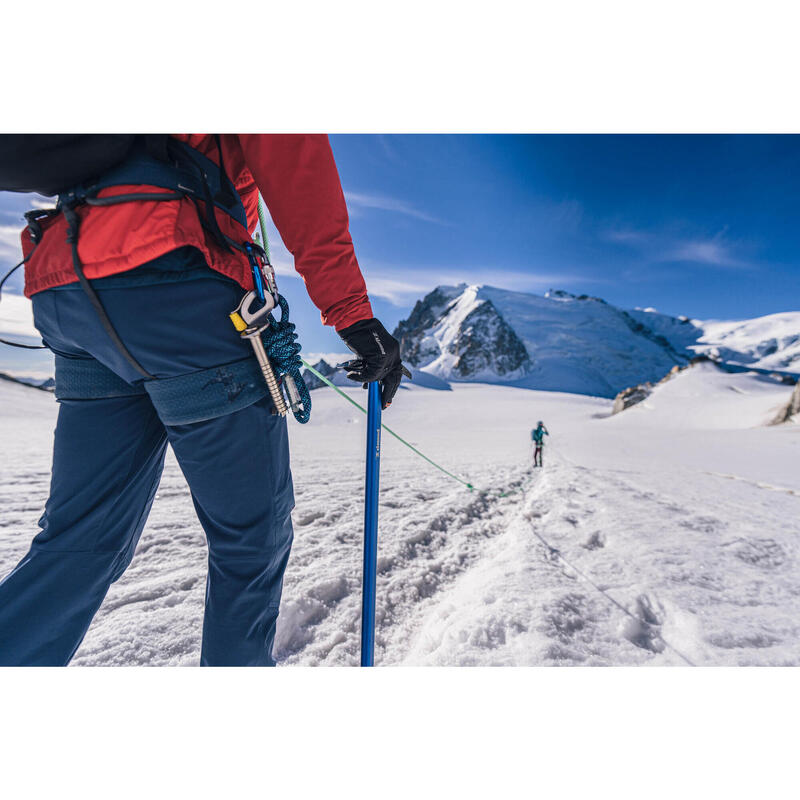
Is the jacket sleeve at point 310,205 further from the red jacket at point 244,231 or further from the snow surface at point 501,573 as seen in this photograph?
the snow surface at point 501,573

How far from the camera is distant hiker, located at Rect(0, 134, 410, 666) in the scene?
2.78 ft

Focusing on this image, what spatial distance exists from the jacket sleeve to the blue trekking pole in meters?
0.46

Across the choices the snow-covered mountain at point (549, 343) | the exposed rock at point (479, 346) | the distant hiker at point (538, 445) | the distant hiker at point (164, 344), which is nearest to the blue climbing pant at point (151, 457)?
the distant hiker at point (164, 344)

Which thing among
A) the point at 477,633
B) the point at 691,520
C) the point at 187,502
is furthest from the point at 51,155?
the point at 691,520

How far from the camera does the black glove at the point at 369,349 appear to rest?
3.79 ft

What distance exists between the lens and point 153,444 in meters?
1.20

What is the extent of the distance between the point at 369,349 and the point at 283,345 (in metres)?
0.27

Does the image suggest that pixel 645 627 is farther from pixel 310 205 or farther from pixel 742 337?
pixel 742 337

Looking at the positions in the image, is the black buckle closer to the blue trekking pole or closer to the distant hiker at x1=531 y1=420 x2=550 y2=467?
the blue trekking pole

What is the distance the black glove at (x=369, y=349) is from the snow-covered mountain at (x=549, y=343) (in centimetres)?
6011

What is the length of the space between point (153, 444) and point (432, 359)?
7623 centimetres

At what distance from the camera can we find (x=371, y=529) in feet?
4.76

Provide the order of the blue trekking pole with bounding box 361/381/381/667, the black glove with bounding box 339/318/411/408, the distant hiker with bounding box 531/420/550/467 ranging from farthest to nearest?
1. the distant hiker with bounding box 531/420/550/467
2. the blue trekking pole with bounding box 361/381/381/667
3. the black glove with bounding box 339/318/411/408

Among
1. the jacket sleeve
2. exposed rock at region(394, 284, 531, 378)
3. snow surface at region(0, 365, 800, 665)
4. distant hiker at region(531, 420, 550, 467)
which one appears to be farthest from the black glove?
exposed rock at region(394, 284, 531, 378)
